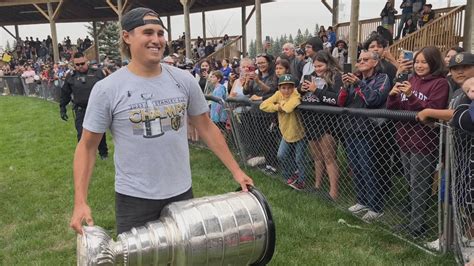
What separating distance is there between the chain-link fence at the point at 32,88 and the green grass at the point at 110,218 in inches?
355

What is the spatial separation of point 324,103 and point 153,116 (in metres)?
2.49

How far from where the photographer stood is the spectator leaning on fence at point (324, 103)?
4.34m

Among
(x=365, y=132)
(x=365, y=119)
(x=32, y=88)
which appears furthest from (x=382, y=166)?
(x=32, y=88)

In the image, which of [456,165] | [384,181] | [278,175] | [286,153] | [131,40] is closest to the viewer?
[131,40]

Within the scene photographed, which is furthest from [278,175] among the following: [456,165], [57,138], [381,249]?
[57,138]

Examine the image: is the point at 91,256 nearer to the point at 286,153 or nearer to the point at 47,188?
the point at 286,153

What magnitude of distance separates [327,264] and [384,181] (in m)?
1.07

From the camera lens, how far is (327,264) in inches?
129

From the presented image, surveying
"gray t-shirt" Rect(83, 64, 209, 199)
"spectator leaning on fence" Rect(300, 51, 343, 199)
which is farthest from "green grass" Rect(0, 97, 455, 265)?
"gray t-shirt" Rect(83, 64, 209, 199)

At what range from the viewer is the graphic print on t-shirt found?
7.08 feet

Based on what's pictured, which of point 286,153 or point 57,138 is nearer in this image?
point 286,153

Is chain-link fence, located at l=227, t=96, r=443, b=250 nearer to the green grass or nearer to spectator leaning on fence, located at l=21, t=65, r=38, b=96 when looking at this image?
the green grass

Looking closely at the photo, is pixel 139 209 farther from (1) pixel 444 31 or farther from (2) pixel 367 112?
(1) pixel 444 31

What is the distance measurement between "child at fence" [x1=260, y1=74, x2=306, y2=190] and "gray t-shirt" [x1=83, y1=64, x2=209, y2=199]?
249cm
